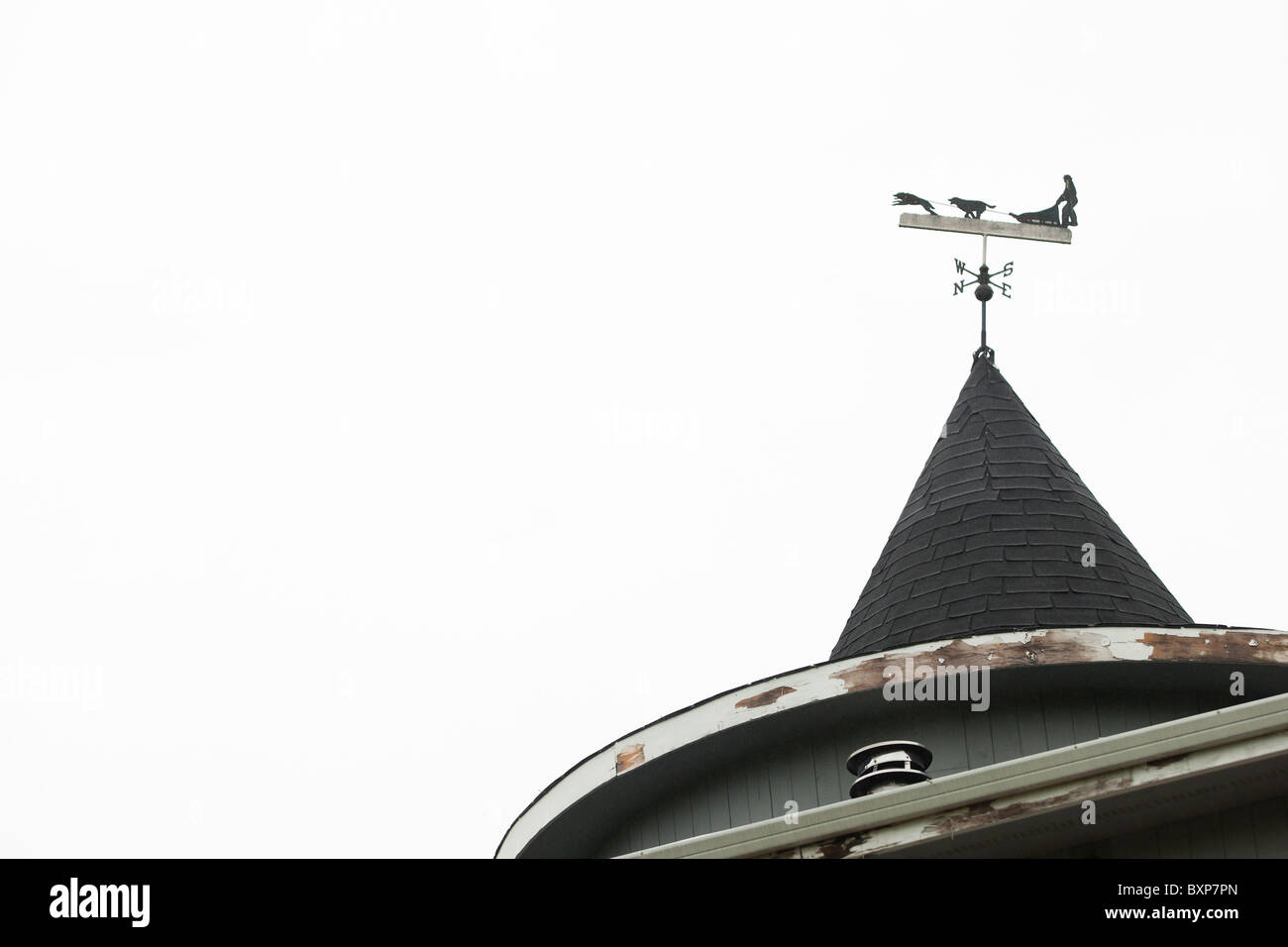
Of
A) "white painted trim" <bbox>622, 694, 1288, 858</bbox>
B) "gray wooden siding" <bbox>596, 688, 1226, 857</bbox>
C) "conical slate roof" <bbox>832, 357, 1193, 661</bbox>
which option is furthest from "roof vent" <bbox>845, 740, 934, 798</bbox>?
"conical slate roof" <bbox>832, 357, 1193, 661</bbox>

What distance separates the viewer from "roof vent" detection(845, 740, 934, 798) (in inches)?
293

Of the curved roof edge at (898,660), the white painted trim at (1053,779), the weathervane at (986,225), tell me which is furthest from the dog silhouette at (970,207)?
the white painted trim at (1053,779)

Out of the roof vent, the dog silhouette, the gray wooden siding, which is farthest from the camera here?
the dog silhouette

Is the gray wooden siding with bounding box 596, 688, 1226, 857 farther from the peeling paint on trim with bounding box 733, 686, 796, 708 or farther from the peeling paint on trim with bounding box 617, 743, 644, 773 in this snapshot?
the peeling paint on trim with bounding box 617, 743, 644, 773

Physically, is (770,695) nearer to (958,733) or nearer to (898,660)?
(898,660)

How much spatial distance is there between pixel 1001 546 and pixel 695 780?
2425mm

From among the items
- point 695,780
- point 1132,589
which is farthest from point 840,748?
point 1132,589

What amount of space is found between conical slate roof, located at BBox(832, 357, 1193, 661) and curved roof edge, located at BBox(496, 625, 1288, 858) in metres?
0.39

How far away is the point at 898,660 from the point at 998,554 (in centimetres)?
173

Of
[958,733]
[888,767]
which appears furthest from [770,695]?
[888,767]

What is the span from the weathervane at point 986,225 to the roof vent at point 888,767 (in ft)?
18.9

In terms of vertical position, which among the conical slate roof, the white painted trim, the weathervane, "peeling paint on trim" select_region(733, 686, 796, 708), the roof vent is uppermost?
the weathervane

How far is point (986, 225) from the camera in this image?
1279 centimetres
